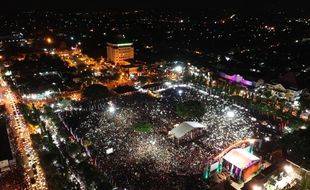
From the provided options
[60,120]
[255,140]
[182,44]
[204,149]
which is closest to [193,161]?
[204,149]

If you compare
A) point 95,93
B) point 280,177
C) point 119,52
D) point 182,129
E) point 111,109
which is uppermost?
point 182,129

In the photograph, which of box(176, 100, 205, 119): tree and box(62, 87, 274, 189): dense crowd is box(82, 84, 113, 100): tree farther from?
box(176, 100, 205, 119): tree

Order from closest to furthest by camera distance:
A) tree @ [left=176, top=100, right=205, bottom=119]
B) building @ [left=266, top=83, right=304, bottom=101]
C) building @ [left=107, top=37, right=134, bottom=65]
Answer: tree @ [left=176, top=100, right=205, bottom=119]
building @ [left=266, top=83, right=304, bottom=101]
building @ [left=107, top=37, right=134, bottom=65]

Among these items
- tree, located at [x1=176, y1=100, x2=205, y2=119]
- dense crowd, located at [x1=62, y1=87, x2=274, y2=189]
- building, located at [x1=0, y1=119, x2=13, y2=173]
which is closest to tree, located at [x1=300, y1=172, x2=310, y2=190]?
dense crowd, located at [x1=62, y1=87, x2=274, y2=189]

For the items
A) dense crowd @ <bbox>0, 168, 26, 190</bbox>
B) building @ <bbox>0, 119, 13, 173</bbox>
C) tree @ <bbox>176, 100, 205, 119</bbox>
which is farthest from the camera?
tree @ <bbox>176, 100, 205, 119</bbox>

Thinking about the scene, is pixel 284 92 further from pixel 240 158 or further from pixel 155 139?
pixel 155 139

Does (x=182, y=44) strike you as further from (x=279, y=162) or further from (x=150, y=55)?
(x=279, y=162)

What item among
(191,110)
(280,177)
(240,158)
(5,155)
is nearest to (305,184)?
(280,177)
